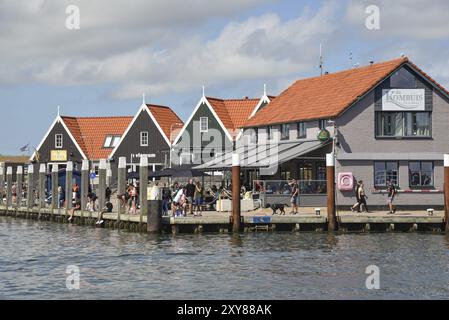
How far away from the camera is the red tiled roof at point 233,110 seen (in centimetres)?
7275

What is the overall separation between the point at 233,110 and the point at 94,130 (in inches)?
680

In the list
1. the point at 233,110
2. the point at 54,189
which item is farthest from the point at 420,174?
the point at 233,110

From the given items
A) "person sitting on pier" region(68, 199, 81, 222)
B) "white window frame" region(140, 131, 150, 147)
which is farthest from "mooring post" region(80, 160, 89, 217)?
"white window frame" region(140, 131, 150, 147)

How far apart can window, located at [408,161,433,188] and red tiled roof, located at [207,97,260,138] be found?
24.8 metres

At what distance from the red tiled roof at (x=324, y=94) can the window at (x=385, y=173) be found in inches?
149

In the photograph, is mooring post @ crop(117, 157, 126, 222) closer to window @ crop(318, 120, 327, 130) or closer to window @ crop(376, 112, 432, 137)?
window @ crop(318, 120, 327, 130)

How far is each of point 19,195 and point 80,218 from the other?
41.2 feet

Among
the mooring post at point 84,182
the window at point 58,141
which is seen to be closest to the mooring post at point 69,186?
the mooring post at point 84,182

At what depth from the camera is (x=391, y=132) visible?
49.0 metres

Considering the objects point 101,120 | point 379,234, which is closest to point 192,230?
point 379,234

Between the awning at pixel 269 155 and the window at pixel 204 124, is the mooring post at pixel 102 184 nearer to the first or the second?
the awning at pixel 269 155

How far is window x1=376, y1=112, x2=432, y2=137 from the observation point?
4903 cm

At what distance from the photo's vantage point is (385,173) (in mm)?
48375
